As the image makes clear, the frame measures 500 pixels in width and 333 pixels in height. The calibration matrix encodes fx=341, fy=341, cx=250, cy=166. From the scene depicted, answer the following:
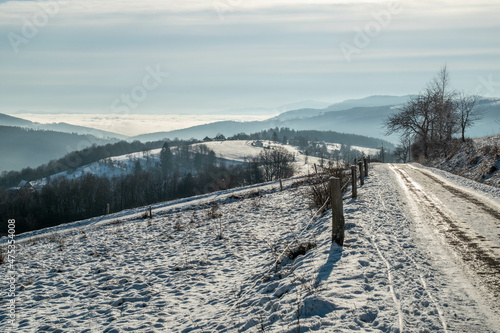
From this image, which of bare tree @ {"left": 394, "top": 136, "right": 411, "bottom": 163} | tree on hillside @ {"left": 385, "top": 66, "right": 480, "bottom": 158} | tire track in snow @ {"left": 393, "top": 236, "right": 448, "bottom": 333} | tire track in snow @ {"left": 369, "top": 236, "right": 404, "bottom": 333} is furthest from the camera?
bare tree @ {"left": 394, "top": 136, "right": 411, "bottom": 163}

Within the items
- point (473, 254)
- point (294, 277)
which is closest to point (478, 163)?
point (473, 254)

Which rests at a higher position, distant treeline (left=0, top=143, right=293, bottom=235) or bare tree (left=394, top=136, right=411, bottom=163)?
bare tree (left=394, top=136, right=411, bottom=163)

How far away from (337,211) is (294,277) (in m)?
1.94

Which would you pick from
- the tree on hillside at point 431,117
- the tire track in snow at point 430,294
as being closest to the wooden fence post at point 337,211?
the tire track in snow at point 430,294

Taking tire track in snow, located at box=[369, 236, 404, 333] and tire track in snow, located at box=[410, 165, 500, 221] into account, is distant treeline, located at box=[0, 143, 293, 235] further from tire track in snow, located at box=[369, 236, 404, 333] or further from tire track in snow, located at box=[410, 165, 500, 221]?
tire track in snow, located at box=[369, 236, 404, 333]

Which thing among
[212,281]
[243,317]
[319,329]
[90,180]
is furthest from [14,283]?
[90,180]

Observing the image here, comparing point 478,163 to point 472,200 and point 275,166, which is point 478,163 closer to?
point 472,200

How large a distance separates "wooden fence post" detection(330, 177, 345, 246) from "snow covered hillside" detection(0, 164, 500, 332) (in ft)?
1.06

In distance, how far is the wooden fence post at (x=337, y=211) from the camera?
7.94 m

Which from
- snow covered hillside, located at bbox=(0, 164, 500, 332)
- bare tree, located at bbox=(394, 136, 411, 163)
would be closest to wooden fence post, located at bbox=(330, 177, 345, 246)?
snow covered hillside, located at bbox=(0, 164, 500, 332)

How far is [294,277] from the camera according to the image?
6926 millimetres

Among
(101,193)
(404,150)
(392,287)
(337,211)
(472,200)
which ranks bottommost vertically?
(101,193)

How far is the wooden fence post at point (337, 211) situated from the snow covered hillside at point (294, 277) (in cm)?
32

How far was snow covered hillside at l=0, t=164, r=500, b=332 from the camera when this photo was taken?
5.10 metres
